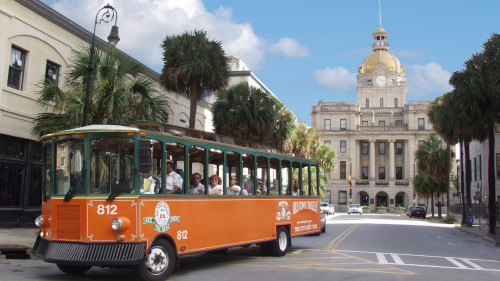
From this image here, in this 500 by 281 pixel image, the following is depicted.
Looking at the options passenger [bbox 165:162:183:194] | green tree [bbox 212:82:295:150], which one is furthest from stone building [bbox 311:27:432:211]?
passenger [bbox 165:162:183:194]

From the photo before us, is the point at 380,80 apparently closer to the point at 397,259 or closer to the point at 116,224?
the point at 397,259

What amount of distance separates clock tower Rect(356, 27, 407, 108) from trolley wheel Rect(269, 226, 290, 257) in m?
94.4

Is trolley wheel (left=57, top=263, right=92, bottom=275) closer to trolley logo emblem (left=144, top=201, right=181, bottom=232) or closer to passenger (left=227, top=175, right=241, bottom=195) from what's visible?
trolley logo emblem (left=144, top=201, right=181, bottom=232)

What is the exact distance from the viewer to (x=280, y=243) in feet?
46.6

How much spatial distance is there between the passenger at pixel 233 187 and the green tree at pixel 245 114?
1543 cm

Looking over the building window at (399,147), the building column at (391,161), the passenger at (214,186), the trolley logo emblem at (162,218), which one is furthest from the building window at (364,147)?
the trolley logo emblem at (162,218)

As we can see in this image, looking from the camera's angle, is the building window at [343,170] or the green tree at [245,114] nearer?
the green tree at [245,114]

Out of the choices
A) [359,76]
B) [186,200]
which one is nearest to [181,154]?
[186,200]

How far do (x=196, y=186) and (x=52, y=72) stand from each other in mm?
13818

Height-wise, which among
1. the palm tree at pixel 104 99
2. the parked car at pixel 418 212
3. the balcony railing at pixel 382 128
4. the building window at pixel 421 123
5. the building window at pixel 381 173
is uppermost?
the building window at pixel 421 123

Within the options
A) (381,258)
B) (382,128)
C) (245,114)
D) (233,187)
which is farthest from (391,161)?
(233,187)

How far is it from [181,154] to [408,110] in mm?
89528

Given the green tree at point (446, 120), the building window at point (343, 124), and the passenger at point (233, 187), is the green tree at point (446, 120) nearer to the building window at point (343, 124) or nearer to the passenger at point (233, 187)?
the passenger at point (233, 187)

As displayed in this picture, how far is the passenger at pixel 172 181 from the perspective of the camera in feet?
33.0
